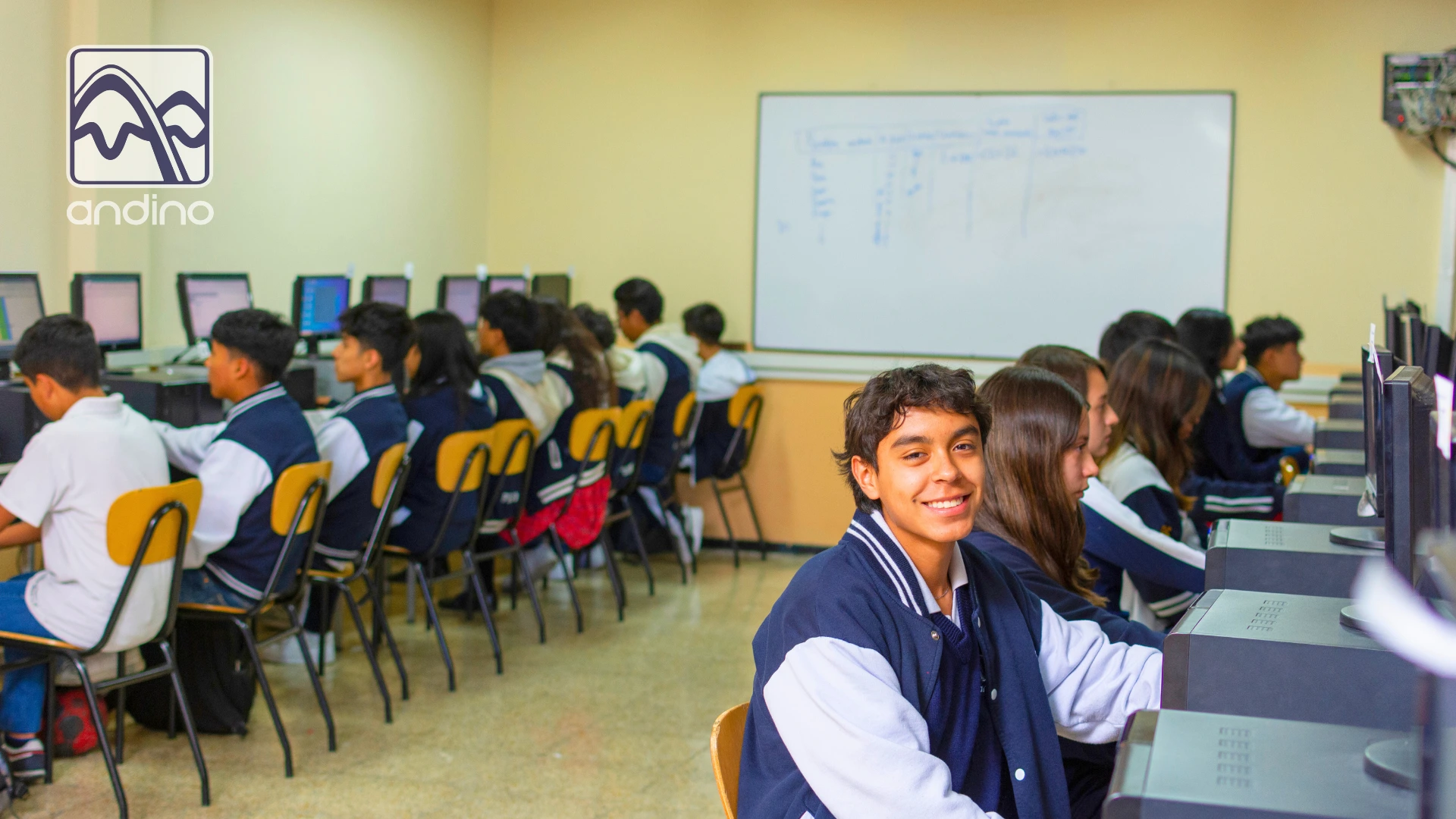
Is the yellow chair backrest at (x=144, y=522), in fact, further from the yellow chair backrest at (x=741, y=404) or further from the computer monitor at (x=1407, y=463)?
the yellow chair backrest at (x=741, y=404)

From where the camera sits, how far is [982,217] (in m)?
5.54

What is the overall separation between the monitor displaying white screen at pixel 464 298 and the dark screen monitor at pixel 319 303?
0.58 meters

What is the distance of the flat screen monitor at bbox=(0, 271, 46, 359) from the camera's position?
3.39m

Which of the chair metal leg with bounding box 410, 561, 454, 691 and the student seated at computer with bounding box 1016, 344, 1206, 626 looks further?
the chair metal leg with bounding box 410, 561, 454, 691

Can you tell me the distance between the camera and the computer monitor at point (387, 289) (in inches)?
Result: 187

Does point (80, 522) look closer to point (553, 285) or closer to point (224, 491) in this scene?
point (224, 491)

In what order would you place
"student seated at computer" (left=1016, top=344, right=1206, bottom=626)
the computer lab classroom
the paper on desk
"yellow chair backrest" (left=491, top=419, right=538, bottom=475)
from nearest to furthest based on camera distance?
1. the paper on desk
2. the computer lab classroom
3. "student seated at computer" (left=1016, top=344, right=1206, bottom=626)
4. "yellow chair backrest" (left=491, top=419, right=538, bottom=475)

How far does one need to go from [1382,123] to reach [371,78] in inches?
157

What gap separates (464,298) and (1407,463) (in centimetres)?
438

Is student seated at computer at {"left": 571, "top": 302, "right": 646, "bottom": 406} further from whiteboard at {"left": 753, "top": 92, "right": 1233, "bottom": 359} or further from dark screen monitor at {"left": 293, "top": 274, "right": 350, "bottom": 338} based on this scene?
dark screen monitor at {"left": 293, "top": 274, "right": 350, "bottom": 338}

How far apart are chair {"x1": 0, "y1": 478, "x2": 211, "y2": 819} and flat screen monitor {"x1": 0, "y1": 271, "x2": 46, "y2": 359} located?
3.10ft

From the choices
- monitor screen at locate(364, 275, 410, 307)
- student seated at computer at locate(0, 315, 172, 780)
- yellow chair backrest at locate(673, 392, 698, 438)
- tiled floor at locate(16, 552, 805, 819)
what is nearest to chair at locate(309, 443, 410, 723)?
tiled floor at locate(16, 552, 805, 819)

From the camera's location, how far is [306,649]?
325 centimetres

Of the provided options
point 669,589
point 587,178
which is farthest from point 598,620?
point 587,178
